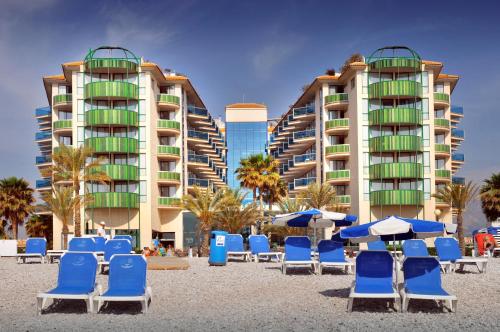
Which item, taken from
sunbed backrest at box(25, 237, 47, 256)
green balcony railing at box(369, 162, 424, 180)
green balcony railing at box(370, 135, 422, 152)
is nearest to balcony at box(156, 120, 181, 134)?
green balcony railing at box(370, 135, 422, 152)

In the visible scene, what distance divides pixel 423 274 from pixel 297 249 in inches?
395

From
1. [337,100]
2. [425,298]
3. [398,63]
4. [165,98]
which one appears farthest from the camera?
[337,100]

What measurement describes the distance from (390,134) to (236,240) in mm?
26603

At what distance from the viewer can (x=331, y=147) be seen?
5775 centimetres

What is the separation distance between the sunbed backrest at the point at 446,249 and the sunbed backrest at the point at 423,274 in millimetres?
10810

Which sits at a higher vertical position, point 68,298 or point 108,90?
point 108,90

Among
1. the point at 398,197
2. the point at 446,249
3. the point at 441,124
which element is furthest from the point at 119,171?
the point at 446,249

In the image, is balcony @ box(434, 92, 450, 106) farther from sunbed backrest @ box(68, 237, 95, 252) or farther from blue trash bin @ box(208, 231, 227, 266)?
sunbed backrest @ box(68, 237, 95, 252)

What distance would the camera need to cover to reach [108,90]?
2115 inches

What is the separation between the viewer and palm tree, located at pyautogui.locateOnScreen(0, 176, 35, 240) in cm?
5803

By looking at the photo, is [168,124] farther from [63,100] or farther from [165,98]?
[63,100]

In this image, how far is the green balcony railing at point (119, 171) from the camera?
53281 mm

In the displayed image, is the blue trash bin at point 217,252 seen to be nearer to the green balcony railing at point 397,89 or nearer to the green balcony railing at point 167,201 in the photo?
the green balcony railing at point 167,201

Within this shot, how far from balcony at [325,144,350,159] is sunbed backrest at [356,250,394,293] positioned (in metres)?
42.8
